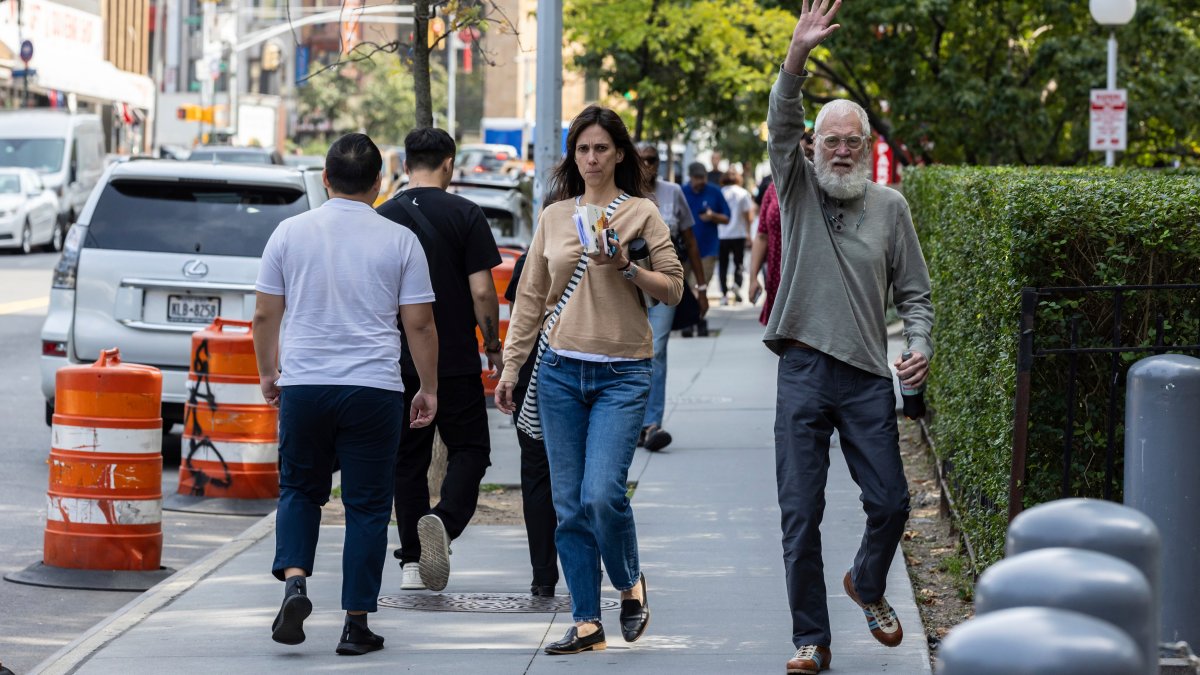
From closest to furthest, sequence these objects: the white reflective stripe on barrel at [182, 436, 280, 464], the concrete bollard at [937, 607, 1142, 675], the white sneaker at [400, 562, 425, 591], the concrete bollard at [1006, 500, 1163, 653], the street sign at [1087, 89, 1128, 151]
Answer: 1. the concrete bollard at [937, 607, 1142, 675]
2. the concrete bollard at [1006, 500, 1163, 653]
3. the white sneaker at [400, 562, 425, 591]
4. the white reflective stripe on barrel at [182, 436, 280, 464]
5. the street sign at [1087, 89, 1128, 151]

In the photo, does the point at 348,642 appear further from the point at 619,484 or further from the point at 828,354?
the point at 828,354

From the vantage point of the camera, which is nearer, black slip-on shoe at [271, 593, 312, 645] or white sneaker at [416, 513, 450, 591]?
black slip-on shoe at [271, 593, 312, 645]

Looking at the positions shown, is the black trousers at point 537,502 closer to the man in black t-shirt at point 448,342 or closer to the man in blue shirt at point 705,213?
the man in black t-shirt at point 448,342

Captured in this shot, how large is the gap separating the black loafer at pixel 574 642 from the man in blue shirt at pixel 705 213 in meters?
Result: 12.3

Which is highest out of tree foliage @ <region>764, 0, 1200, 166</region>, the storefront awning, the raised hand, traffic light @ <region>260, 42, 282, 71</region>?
traffic light @ <region>260, 42, 282, 71</region>

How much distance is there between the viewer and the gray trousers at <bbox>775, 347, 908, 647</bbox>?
18.3ft

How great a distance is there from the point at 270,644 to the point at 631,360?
1.58 m

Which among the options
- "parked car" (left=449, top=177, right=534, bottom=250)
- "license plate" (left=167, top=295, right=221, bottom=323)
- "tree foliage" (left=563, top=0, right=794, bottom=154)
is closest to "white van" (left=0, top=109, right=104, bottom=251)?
"tree foliage" (left=563, top=0, right=794, bottom=154)

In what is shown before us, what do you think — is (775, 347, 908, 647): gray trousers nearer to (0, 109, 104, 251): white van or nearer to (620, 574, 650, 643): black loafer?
(620, 574, 650, 643): black loafer

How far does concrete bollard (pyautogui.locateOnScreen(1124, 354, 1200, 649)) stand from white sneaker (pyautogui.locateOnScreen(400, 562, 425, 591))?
300 centimetres

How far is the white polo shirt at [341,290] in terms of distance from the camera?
5914 mm

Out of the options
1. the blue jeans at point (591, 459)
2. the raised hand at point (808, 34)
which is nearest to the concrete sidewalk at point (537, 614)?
the blue jeans at point (591, 459)

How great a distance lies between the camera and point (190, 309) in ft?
34.1

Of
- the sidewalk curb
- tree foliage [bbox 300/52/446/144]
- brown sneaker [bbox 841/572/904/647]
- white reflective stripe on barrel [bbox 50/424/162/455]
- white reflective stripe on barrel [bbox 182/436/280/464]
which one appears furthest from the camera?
tree foliage [bbox 300/52/446/144]
